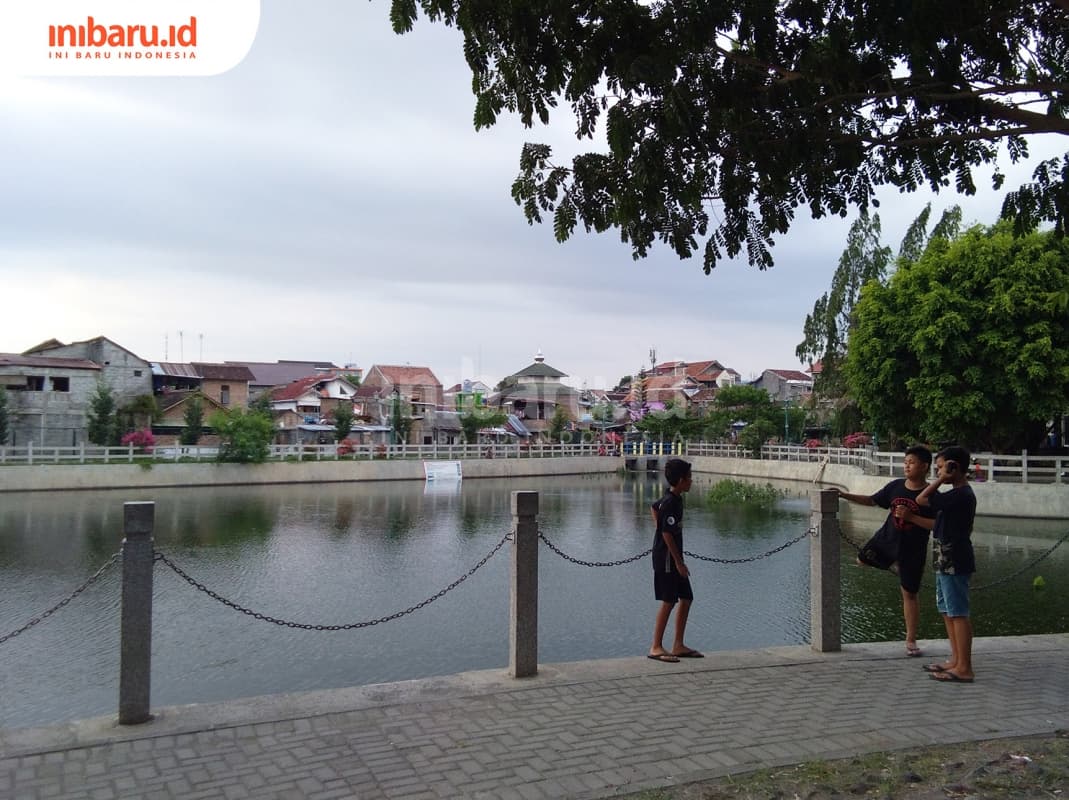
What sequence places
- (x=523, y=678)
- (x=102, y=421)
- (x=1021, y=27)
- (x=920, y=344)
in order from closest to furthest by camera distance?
(x=523, y=678), (x=1021, y=27), (x=920, y=344), (x=102, y=421)

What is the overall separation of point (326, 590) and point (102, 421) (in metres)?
31.7

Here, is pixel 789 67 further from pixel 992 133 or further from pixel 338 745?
pixel 338 745

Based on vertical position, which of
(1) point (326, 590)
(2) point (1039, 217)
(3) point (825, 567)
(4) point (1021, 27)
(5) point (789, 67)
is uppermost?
(4) point (1021, 27)

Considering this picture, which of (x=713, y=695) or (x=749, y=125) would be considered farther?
(x=749, y=125)

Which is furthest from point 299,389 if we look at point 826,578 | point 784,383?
point 826,578

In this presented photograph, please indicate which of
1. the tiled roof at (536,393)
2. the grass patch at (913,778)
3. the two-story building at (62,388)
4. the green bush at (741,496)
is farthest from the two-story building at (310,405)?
the grass patch at (913,778)

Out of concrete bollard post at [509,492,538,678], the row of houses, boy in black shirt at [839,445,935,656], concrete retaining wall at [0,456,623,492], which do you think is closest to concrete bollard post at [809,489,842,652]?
boy in black shirt at [839,445,935,656]

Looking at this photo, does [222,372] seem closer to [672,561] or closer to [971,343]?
[971,343]

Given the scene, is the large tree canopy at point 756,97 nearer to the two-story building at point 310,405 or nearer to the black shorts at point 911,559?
the black shorts at point 911,559

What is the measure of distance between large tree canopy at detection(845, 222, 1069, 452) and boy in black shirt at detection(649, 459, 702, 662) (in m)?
18.4

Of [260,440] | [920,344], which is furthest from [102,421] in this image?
[920,344]

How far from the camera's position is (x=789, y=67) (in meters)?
6.41

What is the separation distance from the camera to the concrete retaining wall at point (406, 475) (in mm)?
22391

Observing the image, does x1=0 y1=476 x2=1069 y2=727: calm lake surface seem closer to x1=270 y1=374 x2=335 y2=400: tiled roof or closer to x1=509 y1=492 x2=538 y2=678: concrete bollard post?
x1=509 y1=492 x2=538 y2=678: concrete bollard post
